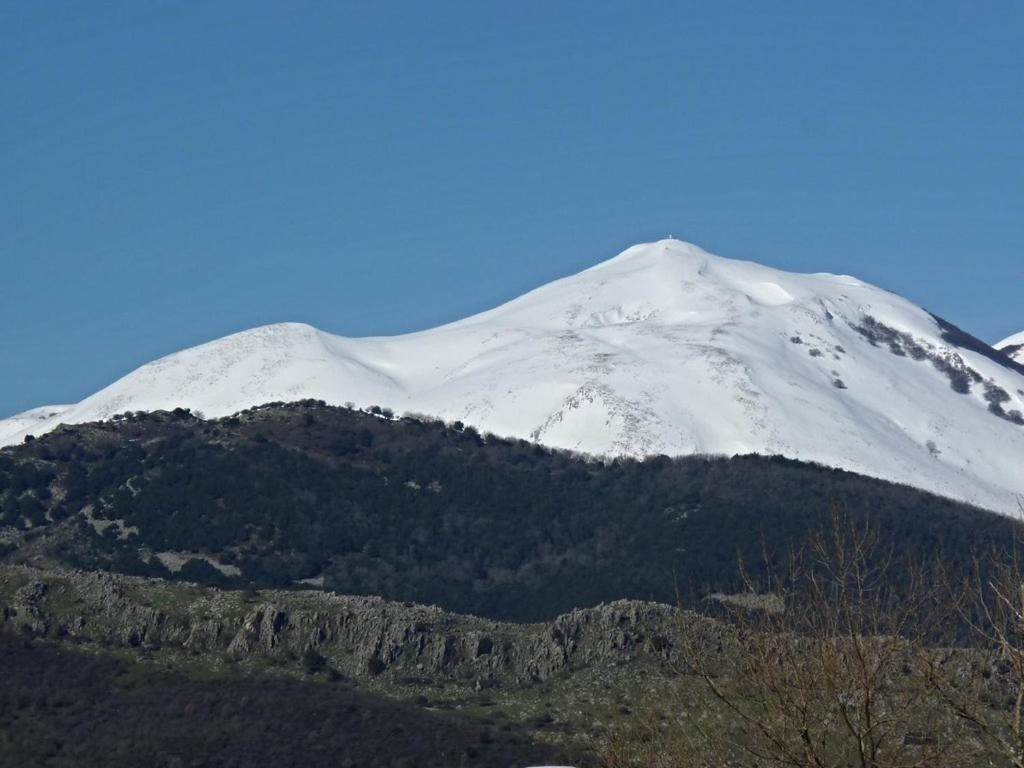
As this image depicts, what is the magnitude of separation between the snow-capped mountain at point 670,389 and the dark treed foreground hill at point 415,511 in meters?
7.04

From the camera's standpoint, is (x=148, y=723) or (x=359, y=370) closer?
(x=148, y=723)

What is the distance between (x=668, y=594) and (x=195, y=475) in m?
43.6

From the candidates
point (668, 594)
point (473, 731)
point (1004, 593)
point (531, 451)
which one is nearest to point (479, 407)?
point (531, 451)

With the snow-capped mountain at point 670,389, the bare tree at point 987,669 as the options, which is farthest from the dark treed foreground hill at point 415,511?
the bare tree at point 987,669

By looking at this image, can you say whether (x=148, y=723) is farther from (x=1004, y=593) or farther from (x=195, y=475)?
(x=195, y=475)

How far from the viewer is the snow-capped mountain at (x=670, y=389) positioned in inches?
6260

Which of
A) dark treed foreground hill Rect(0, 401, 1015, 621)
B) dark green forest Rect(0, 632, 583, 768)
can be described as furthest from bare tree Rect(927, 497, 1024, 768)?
dark treed foreground hill Rect(0, 401, 1015, 621)

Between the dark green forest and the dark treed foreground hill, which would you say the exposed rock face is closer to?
the dark green forest

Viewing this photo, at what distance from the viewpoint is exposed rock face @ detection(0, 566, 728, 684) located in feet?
209

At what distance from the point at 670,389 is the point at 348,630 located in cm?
10259

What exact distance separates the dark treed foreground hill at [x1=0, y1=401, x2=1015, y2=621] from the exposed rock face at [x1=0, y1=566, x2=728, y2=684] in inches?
1673

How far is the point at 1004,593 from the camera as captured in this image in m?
30.2

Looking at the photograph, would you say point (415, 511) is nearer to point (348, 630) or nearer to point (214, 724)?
point (348, 630)

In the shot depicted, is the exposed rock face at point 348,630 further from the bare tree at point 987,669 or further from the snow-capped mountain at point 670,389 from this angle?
the snow-capped mountain at point 670,389
